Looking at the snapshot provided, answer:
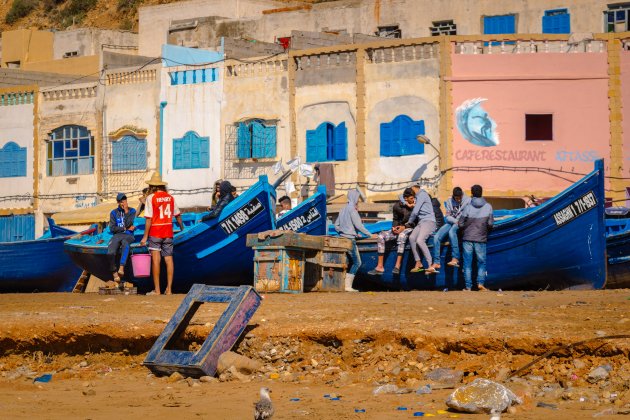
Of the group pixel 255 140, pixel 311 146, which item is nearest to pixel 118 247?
pixel 311 146

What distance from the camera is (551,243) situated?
17297 mm

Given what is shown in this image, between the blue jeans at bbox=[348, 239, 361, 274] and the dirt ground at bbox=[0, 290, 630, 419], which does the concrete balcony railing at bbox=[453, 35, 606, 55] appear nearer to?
the blue jeans at bbox=[348, 239, 361, 274]

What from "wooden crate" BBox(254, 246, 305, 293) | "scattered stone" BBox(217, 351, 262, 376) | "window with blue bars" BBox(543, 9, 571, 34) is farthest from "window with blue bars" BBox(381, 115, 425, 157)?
"scattered stone" BBox(217, 351, 262, 376)

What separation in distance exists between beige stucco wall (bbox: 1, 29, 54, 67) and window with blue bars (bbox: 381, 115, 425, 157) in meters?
18.7

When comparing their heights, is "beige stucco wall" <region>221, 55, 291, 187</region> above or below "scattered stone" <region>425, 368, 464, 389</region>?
above

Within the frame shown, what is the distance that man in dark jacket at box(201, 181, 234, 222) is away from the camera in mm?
18234

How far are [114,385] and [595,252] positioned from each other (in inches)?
331

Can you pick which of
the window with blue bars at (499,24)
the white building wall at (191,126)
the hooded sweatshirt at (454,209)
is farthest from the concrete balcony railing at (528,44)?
the hooded sweatshirt at (454,209)

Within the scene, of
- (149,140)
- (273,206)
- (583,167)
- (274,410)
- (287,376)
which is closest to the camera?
(274,410)

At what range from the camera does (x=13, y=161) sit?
37812 millimetres

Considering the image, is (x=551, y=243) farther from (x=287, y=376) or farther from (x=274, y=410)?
(x=274, y=410)

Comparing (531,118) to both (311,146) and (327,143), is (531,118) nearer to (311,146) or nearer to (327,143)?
(327,143)

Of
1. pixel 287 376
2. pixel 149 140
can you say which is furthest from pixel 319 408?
pixel 149 140

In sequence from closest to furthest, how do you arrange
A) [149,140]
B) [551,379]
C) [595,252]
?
1. [551,379]
2. [595,252]
3. [149,140]
